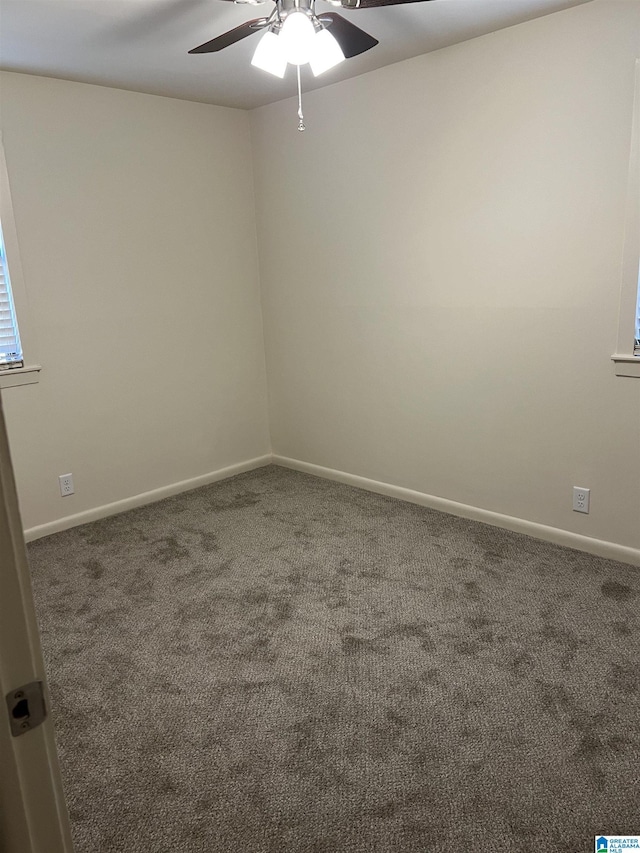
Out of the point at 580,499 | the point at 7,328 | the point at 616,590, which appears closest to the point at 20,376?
the point at 7,328

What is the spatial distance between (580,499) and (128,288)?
9.46 feet

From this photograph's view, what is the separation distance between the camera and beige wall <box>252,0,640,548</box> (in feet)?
9.57

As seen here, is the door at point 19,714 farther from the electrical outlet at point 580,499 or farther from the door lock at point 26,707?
the electrical outlet at point 580,499

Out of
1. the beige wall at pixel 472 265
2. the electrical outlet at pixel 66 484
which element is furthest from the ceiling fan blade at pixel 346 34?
the electrical outlet at pixel 66 484

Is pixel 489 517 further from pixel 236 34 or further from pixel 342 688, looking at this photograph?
pixel 236 34

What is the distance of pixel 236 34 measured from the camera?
230cm

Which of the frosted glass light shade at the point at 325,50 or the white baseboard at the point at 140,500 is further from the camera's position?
the white baseboard at the point at 140,500

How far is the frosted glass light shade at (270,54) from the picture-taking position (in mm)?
2371

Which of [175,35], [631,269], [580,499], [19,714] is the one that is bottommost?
[580,499]

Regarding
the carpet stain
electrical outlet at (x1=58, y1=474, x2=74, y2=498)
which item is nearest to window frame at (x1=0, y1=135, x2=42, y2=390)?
electrical outlet at (x1=58, y1=474, x2=74, y2=498)

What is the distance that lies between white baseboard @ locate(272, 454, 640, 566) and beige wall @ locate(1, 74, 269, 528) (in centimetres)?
76

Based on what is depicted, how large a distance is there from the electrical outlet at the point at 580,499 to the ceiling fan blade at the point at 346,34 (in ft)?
7.37

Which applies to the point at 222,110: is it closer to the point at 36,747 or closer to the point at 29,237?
the point at 29,237

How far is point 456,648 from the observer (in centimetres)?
250
